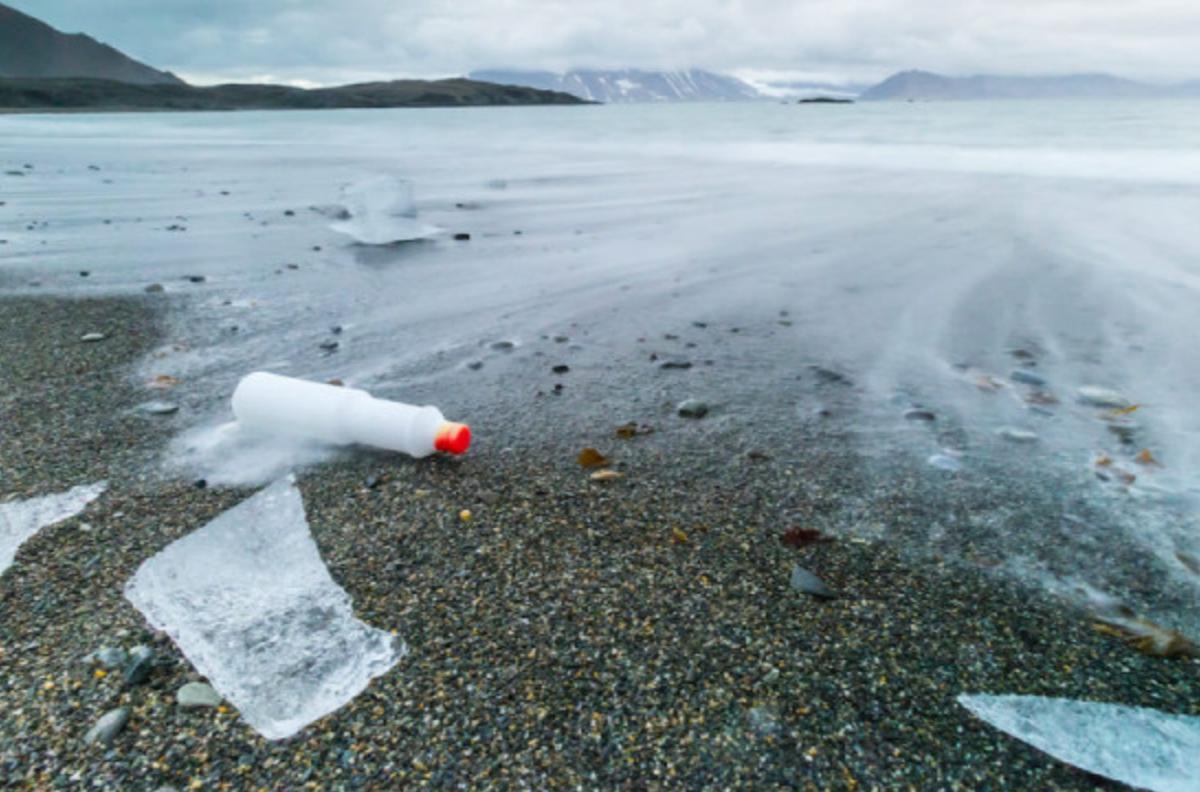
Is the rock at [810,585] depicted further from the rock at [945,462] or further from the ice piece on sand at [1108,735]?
the rock at [945,462]

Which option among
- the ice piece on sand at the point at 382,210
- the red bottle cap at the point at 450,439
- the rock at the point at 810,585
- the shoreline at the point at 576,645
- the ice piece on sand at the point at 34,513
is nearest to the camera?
the shoreline at the point at 576,645

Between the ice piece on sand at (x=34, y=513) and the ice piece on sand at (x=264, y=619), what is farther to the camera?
the ice piece on sand at (x=34, y=513)

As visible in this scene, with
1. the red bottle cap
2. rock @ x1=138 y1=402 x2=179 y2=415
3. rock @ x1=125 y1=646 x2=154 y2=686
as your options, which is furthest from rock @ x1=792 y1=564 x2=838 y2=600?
rock @ x1=138 y1=402 x2=179 y2=415

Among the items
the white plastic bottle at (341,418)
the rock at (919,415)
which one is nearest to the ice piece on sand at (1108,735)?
the rock at (919,415)

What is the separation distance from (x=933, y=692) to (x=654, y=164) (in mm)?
19897

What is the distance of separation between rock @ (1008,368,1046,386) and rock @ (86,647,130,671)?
13.4ft

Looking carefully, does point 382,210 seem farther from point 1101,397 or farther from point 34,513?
point 1101,397

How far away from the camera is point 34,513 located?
8.45ft

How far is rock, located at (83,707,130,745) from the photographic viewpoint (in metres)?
1.64

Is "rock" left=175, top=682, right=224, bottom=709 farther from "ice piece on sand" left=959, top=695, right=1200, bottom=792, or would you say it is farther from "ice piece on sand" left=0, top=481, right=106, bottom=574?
"ice piece on sand" left=959, top=695, right=1200, bottom=792

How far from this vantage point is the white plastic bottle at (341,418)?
118 inches

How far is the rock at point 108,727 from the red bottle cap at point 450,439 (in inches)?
57.3

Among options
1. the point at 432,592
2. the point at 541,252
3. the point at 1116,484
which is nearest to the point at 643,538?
the point at 432,592

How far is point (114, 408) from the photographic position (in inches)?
139
